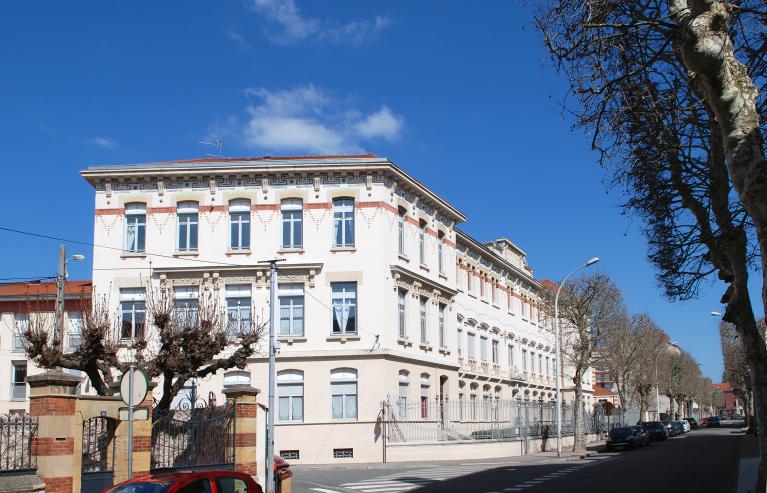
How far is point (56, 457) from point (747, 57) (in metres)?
14.2

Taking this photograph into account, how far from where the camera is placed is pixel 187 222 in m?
38.2

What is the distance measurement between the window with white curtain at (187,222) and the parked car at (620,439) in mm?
26972

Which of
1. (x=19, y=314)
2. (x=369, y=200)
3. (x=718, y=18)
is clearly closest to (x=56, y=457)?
(x=718, y=18)

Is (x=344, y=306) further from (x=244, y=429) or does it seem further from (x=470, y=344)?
(x=244, y=429)

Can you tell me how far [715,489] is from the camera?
2339 cm

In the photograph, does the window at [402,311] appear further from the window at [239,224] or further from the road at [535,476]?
the window at [239,224]

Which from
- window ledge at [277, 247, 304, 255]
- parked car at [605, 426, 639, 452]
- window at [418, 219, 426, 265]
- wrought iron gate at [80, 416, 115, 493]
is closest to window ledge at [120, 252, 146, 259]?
window ledge at [277, 247, 304, 255]

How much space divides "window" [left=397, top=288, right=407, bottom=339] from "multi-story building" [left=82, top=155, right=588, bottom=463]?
0.19 ft

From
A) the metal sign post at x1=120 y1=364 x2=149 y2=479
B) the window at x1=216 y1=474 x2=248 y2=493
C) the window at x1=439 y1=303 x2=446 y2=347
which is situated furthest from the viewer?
the window at x1=439 y1=303 x2=446 y2=347

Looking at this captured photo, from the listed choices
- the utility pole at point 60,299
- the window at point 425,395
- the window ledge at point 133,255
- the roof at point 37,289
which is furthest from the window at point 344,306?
the roof at point 37,289

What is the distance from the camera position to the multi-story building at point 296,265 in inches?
1437

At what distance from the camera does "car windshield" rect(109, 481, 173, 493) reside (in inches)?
460

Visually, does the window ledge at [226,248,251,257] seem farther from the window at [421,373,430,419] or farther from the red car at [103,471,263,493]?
the red car at [103,471,263,493]

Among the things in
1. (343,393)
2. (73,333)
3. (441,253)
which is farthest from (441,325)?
(73,333)
